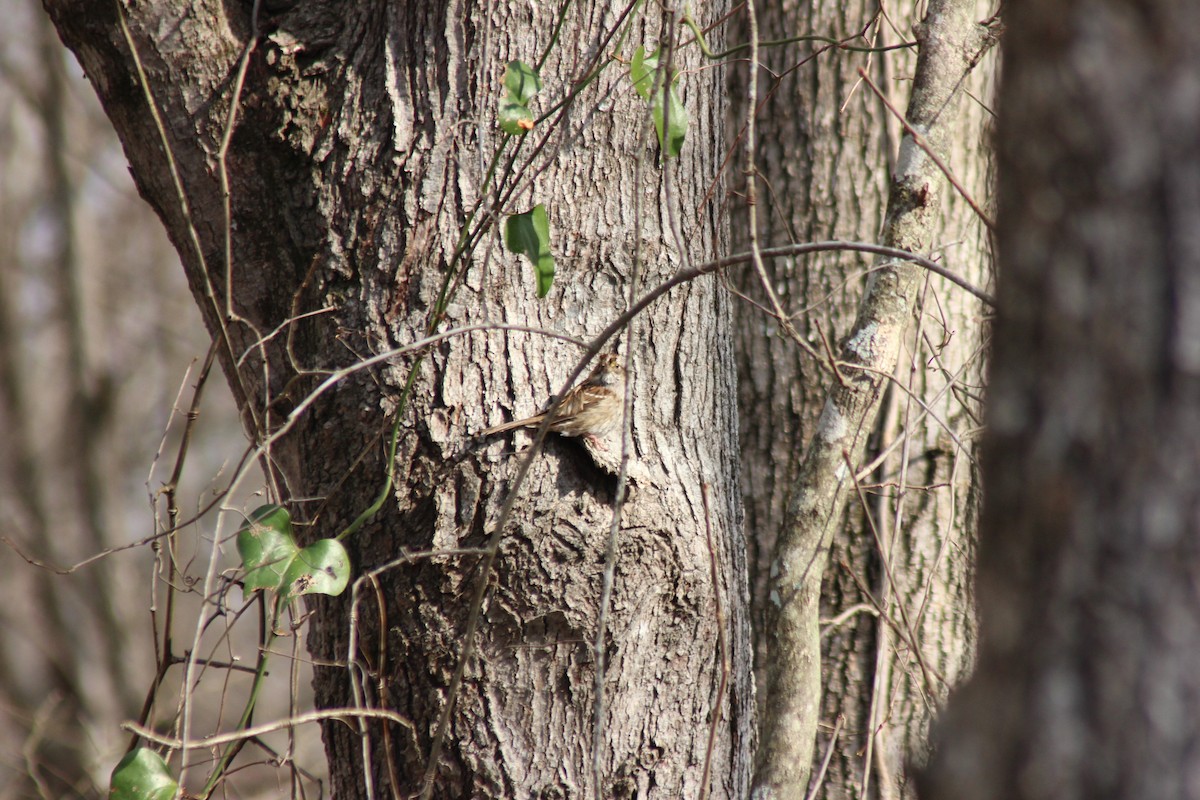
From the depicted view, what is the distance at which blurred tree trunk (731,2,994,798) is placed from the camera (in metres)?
→ 3.62

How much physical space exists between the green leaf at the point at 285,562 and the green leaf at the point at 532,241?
694 millimetres

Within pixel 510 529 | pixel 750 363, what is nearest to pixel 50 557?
pixel 750 363

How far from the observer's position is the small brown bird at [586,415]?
78.6 inches

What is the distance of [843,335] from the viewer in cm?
375

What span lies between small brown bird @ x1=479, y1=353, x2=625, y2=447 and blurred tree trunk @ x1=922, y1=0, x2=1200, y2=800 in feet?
3.62

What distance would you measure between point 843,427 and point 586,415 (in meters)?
0.76

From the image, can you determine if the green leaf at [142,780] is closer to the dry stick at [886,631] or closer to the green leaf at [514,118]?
the green leaf at [514,118]

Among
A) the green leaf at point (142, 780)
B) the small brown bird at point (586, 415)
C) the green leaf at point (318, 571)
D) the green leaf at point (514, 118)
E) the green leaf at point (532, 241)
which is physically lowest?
the green leaf at point (142, 780)

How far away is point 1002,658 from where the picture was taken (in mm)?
844

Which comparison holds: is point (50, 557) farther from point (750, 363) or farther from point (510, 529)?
point (510, 529)

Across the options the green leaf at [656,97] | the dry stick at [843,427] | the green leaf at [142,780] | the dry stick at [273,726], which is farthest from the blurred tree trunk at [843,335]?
the green leaf at [142,780]

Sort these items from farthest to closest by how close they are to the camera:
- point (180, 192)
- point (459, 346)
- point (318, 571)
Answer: point (180, 192) < point (459, 346) < point (318, 571)

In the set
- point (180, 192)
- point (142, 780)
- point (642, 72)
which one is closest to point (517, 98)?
point (642, 72)

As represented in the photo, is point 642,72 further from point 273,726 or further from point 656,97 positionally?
point 273,726
